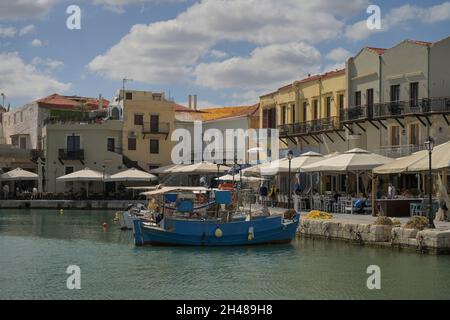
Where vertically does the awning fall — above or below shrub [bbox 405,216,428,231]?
above

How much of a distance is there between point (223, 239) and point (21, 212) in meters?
27.3

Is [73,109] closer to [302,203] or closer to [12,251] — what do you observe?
[302,203]

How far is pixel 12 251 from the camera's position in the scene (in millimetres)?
26859

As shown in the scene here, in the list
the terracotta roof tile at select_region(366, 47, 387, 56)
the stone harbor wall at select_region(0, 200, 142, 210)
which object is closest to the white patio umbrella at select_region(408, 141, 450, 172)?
the terracotta roof tile at select_region(366, 47, 387, 56)

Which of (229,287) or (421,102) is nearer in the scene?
(229,287)

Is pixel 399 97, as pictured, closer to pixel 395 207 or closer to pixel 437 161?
pixel 395 207

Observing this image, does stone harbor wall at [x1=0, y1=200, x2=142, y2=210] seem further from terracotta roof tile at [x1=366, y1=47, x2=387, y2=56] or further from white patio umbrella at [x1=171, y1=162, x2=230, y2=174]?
terracotta roof tile at [x1=366, y1=47, x2=387, y2=56]

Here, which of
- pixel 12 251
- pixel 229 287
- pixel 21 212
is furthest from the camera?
pixel 21 212

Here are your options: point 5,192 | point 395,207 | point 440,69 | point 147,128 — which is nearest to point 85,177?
point 5,192

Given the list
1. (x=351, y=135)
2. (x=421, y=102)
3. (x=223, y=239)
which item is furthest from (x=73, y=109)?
(x=223, y=239)

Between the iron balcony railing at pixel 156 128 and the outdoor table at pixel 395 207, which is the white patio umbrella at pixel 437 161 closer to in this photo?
the outdoor table at pixel 395 207

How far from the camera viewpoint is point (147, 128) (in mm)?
62156

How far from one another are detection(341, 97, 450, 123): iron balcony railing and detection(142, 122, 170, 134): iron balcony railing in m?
24.0

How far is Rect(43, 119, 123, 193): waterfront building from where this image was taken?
195 feet
